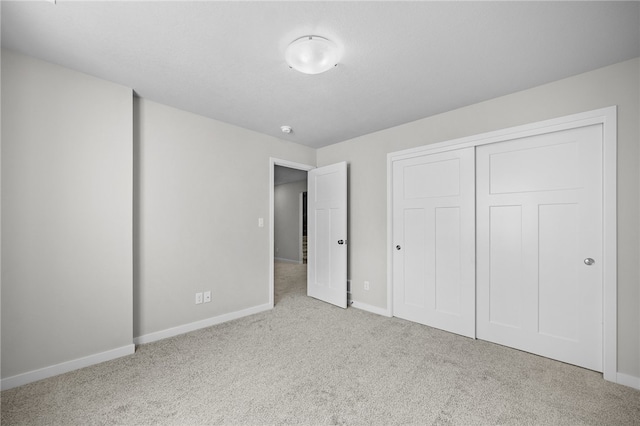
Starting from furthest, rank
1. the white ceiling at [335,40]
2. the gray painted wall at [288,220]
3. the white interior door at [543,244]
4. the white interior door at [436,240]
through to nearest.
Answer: the gray painted wall at [288,220] < the white interior door at [436,240] < the white interior door at [543,244] < the white ceiling at [335,40]

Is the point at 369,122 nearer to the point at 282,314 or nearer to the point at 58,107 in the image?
the point at 282,314

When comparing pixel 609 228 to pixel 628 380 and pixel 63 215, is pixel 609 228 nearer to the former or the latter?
pixel 628 380

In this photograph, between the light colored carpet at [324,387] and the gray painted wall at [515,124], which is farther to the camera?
the gray painted wall at [515,124]

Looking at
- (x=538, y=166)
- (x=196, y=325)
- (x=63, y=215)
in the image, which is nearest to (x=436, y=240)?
(x=538, y=166)

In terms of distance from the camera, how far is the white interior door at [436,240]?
2834 mm

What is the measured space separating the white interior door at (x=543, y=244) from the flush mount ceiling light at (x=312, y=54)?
1.87 metres

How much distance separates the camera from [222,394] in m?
Answer: 1.89

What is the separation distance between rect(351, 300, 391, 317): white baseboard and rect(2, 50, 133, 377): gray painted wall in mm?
2567

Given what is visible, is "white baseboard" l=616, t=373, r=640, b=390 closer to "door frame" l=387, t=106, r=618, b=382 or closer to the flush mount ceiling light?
"door frame" l=387, t=106, r=618, b=382

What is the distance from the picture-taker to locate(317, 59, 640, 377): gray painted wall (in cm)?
200

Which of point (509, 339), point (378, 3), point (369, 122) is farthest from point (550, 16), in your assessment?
point (509, 339)

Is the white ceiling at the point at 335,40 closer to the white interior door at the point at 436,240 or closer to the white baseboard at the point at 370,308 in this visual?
the white interior door at the point at 436,240

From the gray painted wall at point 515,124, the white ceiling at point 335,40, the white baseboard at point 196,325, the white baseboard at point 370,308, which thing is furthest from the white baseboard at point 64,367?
the gray painted wall at point 515,124

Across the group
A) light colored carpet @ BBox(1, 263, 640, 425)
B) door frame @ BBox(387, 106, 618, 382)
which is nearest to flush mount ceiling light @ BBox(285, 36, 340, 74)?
door frame @ BBox(387, 106, 618, 382)
